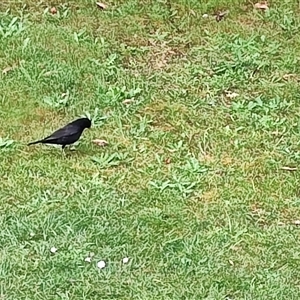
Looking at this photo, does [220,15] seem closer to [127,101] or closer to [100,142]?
[127,101]

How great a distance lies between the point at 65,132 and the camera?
571 centimetres

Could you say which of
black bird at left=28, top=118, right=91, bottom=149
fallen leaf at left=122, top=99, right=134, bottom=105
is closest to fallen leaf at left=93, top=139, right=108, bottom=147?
black bird at left=28, top=118, right=91, bottom=149

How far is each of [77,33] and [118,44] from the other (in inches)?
13.4

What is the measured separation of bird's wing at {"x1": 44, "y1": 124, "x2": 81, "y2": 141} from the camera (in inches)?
225

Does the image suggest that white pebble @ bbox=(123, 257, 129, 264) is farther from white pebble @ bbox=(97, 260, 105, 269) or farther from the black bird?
the black bird

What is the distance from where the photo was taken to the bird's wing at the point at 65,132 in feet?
18.7

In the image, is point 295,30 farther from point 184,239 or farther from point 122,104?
point 184,239

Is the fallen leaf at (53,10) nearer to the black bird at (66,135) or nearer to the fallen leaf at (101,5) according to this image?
the fallen leaf at (101,5)

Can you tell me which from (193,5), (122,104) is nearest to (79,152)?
(122,104)

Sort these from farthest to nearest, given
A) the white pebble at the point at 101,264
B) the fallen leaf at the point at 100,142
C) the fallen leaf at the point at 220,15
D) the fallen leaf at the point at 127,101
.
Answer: the fallen leaf at the point at 220,15 → the fallen leaf at the point at 127,101 → the fallen leaf at the point at 100,142 → the white pebble at the point at 101,264

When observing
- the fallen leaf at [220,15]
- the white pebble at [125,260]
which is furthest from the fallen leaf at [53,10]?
the white pebble at [125,260]

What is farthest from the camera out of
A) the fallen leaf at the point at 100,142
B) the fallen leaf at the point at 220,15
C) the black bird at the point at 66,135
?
the fallen leaf at the point at 220,15

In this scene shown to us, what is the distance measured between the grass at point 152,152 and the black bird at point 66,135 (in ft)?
0.35

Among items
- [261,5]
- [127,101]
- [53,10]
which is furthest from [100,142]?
[261,5]
